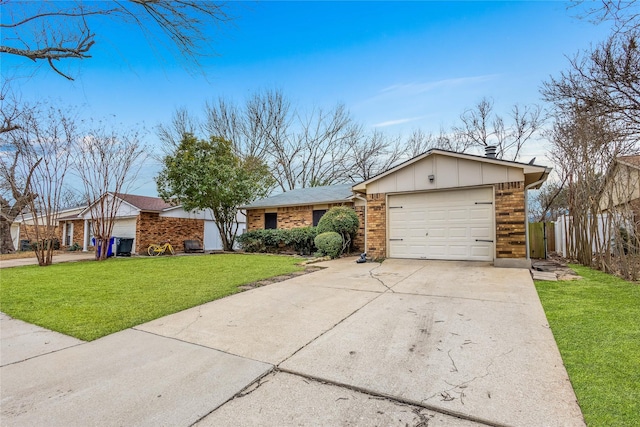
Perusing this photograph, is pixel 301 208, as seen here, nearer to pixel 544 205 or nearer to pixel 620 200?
pixel 620 200

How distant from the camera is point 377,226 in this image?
9.95 m

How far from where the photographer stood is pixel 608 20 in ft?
14.2

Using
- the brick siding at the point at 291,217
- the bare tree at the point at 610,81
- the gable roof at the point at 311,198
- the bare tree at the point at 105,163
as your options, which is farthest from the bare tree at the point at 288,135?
Answer: the bare tree at the point at 610,81

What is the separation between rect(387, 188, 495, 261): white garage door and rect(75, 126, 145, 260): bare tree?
37.3 feet

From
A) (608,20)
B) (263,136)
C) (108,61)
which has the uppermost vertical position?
(263,136)

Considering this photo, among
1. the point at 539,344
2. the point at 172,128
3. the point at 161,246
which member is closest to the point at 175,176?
the point at 161,246

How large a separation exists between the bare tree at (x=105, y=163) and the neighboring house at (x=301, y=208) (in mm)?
5620

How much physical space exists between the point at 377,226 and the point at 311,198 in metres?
5.66

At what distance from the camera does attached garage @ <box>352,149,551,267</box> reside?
7820 mm

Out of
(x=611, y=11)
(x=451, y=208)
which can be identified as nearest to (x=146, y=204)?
(x=451, y=208)

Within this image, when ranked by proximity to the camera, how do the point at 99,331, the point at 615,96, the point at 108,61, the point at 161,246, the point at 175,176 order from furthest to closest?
the point at 161,246 → the point at 175,176 → the point at 615,96 → the point at 108,61 → the point at 99,331

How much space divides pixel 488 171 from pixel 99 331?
8.86 metres

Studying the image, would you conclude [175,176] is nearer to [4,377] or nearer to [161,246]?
[161,246]

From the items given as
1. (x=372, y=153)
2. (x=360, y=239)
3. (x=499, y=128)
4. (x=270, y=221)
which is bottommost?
(x=360, y=239)
